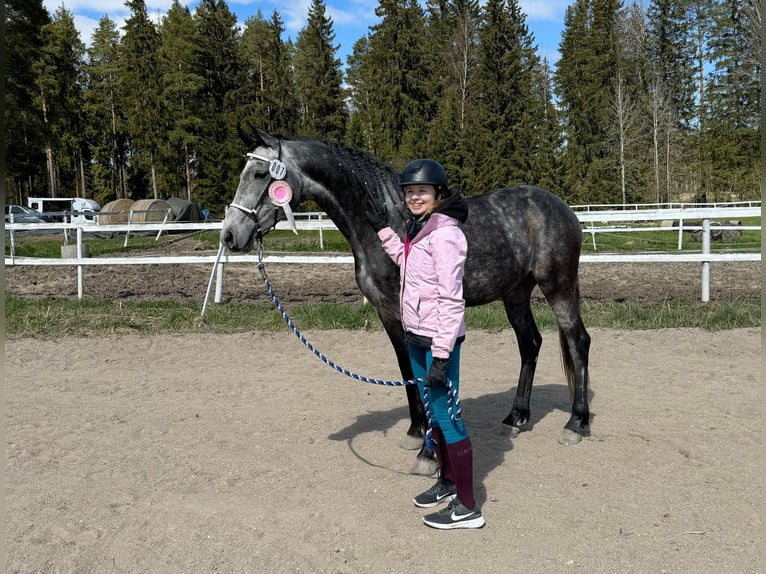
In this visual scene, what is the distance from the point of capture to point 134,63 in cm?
3909

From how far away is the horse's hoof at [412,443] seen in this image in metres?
4.10

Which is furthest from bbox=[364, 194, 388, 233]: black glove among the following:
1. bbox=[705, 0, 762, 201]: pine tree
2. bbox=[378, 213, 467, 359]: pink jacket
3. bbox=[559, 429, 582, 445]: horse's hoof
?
bbox=[705, 0, 762, 201]: pine tree

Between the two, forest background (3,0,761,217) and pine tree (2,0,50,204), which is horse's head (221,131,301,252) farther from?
forest background (3,0,761,217)

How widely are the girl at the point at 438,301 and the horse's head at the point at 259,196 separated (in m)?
0.97

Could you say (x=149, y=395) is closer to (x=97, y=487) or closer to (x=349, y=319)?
(x=97, y=487)

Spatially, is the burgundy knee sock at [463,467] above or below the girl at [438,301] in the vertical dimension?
below

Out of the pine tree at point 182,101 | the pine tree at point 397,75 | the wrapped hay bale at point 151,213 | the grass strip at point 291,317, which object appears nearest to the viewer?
the grass strip at point 291,317

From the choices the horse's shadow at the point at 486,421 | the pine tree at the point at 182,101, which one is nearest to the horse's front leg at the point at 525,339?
the horse's shadow at the point at 486,421

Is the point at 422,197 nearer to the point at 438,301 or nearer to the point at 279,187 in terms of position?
the point at 438,301

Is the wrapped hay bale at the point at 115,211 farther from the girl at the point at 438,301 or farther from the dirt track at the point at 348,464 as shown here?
the girl at the point at 438,301

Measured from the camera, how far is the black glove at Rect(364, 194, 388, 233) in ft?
12.3

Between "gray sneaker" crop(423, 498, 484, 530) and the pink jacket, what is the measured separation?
84cm

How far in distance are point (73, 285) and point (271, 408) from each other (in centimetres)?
796

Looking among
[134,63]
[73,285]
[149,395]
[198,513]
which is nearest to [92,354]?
[149,395]
